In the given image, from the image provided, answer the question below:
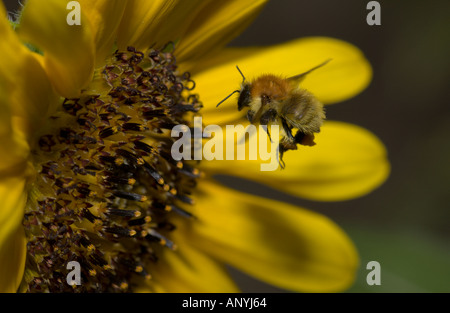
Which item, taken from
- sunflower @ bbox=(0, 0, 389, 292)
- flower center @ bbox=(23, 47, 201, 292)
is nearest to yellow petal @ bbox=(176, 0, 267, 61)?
sunflower @ bbox=(0, 0, 389, 292)

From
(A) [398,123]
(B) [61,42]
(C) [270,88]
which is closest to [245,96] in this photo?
(C) [270,88]

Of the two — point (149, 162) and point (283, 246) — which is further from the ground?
point (149, 162)

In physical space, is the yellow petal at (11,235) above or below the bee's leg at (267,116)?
below

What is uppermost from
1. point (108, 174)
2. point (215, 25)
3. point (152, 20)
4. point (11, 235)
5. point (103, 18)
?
point (215, 25)

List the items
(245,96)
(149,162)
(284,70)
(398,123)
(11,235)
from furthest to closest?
(398,123), (284,70), (149,162), (245,96), (11,235)

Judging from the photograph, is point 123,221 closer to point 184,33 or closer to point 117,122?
point 117,122

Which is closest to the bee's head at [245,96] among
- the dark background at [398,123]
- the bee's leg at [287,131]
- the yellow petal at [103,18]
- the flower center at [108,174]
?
the bee's leg at [287,131]

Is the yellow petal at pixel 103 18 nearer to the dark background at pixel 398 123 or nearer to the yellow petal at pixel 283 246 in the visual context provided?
the yellow petal at pixel 283 246

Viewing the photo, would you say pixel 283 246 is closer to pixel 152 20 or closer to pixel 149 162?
pixel 149 162
